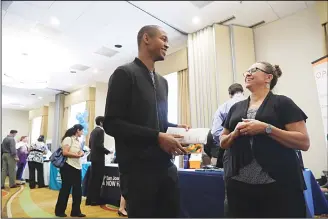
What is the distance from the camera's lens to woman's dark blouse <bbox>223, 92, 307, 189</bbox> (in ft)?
2.15

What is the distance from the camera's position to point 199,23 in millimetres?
602

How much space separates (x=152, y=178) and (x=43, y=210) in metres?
0.31

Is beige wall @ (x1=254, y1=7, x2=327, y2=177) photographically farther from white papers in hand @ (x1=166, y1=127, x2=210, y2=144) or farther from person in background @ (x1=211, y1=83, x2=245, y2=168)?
white papers in hand @ (x1=166, y1=127, x2=210, y2=144)

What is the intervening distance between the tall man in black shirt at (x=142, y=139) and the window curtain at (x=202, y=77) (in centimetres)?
11

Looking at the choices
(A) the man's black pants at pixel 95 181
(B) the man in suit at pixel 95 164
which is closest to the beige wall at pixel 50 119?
(B) the man in suit at pixel 95 164

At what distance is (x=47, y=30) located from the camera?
1.80 ft

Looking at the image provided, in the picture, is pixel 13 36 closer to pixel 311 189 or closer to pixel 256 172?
pixel 256 172

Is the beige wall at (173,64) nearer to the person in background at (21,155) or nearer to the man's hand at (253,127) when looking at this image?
the man's hand at (253,127)

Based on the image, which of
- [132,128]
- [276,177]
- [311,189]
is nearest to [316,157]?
[311,189]

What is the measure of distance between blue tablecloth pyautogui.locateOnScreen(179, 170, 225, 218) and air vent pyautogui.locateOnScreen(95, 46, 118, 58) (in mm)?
813

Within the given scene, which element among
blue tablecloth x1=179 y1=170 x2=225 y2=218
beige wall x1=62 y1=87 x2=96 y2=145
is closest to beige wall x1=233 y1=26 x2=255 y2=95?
beige wall x1=62 y1=87 x2=96 y2=145

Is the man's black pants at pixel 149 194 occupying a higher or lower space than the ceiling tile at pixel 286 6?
lower

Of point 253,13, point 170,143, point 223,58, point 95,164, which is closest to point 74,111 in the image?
point 170,143

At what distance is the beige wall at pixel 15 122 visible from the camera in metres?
0.56
